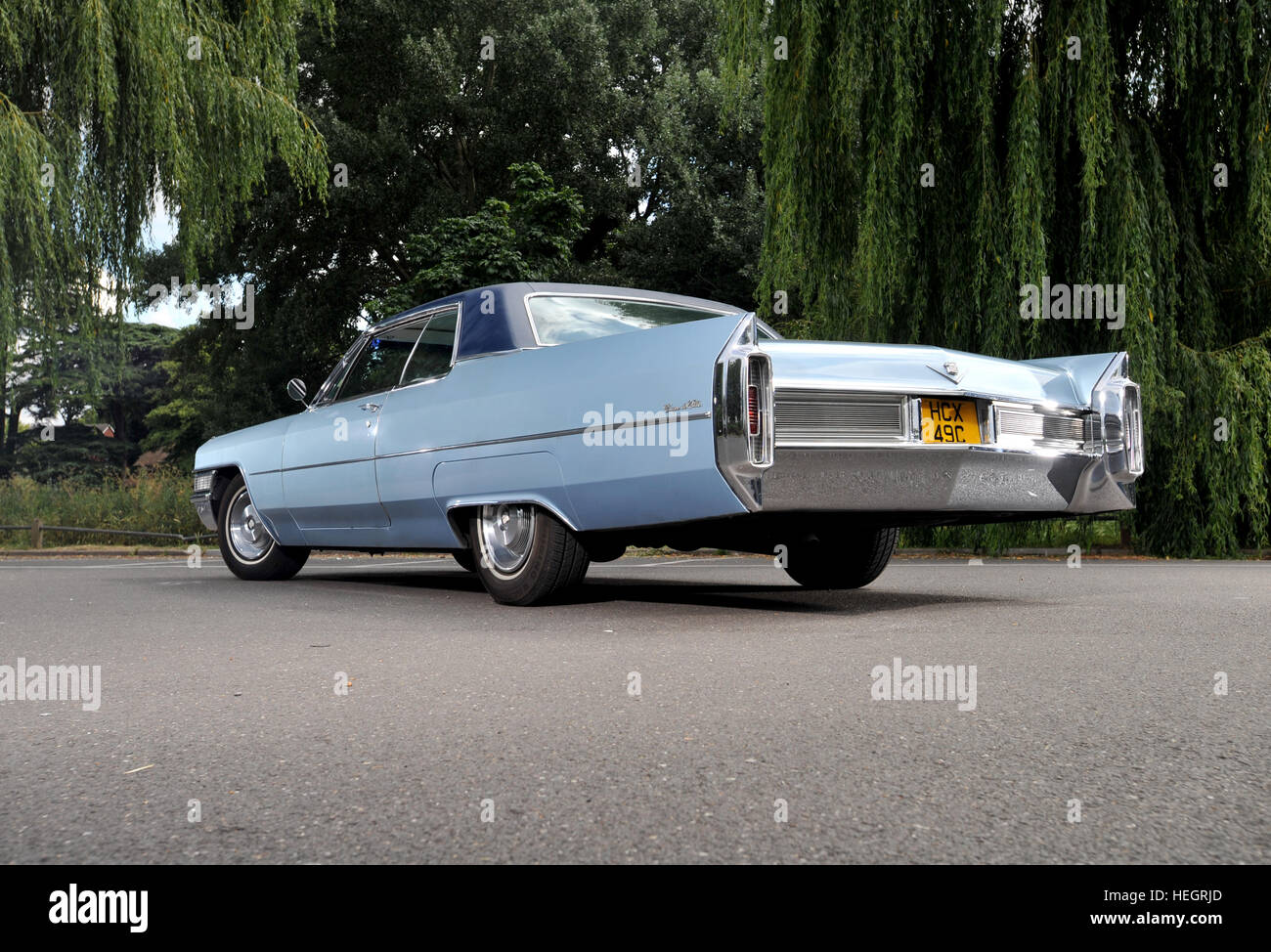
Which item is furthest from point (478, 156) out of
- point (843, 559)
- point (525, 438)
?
point (525, 438)

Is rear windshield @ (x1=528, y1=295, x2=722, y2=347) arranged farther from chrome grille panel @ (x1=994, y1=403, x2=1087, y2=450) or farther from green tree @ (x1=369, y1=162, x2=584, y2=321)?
green tree @ (x1=369, y1=162, x2=584, y2=321)

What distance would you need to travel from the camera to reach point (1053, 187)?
1096 cm

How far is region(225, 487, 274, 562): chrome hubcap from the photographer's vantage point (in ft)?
30.7

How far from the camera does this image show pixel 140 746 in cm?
339

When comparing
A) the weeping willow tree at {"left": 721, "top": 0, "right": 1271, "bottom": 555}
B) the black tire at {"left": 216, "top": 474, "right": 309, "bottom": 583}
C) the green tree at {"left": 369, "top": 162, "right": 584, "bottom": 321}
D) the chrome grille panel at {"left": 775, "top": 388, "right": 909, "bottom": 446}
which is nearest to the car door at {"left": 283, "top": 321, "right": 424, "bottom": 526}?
the black tire at {"left": 216, "top": 474, "right": 309, "bottom": 583}

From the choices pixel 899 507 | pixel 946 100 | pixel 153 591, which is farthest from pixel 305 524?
pixel 946 100

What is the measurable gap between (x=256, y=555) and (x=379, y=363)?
8.04 ft

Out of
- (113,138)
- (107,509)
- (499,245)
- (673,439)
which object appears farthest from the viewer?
(107,509)

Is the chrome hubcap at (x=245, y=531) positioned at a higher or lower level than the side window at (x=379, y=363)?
lower

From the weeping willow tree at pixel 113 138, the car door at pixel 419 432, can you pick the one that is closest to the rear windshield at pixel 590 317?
the car door at pixel 419 432

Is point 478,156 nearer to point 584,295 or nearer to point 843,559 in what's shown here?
point 584,295

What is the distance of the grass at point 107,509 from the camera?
1947cm

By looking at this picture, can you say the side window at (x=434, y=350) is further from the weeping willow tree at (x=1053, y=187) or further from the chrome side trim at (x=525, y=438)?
the weeping willow tree at (x=1053, y=187)

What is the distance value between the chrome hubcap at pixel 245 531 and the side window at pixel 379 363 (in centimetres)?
169
